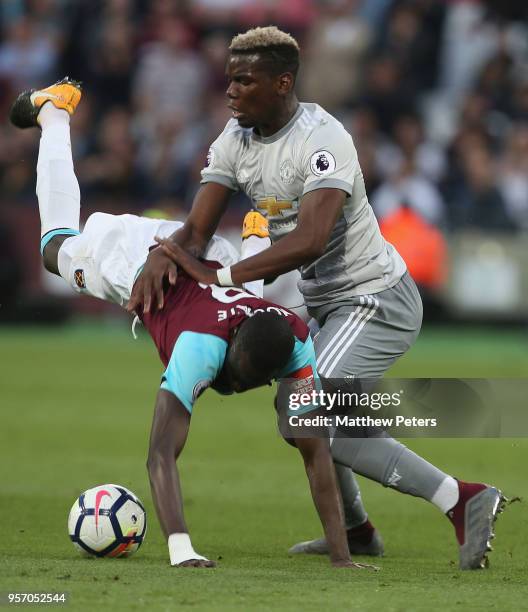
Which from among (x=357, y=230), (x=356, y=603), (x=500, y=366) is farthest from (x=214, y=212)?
(x=500, y=366)

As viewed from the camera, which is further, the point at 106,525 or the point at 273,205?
the point at 273,205

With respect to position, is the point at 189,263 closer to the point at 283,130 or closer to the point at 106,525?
the point at 283,130

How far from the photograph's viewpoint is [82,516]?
5711 mm

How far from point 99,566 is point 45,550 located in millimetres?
574

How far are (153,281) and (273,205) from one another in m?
0.69

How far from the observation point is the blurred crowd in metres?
16.6

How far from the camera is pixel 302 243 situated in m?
5.61

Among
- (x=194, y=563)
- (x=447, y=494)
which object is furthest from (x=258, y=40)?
(x=194, y=563)

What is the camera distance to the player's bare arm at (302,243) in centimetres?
562

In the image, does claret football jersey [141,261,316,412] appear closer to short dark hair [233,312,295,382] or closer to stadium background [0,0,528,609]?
short dark hair [233,312,295,382]

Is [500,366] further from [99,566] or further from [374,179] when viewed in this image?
[99,566]

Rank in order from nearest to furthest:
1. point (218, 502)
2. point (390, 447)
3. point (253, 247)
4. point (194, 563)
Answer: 1. point (194, 563)
2. point (390, 447)
3. point (253, 247)
4. point (218, 502)

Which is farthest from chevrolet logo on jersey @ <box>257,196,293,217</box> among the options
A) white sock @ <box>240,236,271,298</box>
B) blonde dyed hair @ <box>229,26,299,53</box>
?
blonde dyed hair @ <box>229,26,299,53</box>

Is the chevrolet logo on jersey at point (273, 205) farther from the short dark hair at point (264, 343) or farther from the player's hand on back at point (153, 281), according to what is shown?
the short dark hair at point (264, 343)
